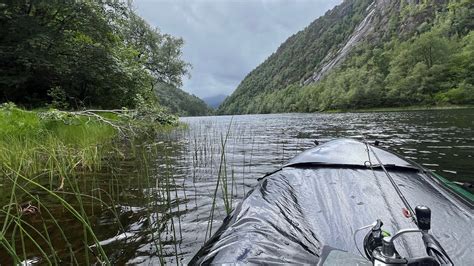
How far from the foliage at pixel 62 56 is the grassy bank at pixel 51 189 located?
3474mm

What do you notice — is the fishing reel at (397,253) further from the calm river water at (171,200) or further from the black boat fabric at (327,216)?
the calm river water at (171,200)

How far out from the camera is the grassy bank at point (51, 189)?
160cm

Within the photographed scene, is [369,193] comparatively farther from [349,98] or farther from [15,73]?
[349,98]

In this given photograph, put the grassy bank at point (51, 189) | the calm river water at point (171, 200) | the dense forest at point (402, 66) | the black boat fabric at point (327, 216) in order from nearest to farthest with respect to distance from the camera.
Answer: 1. the black boat fabric at point (327, 216)
2. the grassy bank at point (51, 189)
3. the calm river water at point (171, 200)
4. the dense forest at point (402, 66)

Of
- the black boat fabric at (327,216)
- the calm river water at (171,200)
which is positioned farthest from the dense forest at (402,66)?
the black boat fabric at (327,216)

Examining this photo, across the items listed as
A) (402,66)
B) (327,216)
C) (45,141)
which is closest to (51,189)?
(327,216)

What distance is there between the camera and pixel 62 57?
1140cm

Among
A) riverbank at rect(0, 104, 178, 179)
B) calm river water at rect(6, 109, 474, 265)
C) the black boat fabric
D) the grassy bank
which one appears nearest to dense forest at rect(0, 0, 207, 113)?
riverbank at rect(0, 104, 178, 179)

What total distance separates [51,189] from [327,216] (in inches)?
79.2

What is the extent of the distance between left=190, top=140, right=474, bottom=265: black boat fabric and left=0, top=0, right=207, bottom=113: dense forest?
10.0 m

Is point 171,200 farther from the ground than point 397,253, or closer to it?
closer to it

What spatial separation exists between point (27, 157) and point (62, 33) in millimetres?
9240

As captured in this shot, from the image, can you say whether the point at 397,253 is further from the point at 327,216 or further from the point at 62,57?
the point at 62,57

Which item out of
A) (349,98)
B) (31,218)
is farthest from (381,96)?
(31,218)
